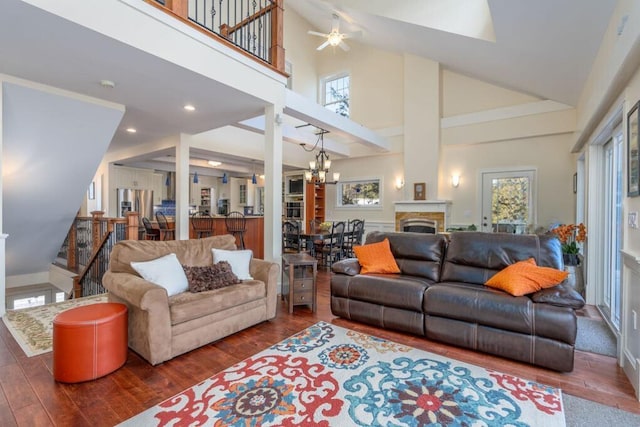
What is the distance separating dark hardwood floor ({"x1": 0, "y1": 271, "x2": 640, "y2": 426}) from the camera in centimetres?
186

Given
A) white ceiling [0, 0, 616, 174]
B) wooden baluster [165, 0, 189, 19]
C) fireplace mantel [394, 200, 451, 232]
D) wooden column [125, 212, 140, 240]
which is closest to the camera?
white ceiling [0, 0, 616, 174]

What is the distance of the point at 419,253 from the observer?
143 inches

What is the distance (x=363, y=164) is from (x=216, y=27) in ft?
15.9

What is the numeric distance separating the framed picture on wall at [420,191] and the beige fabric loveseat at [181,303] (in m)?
4.89

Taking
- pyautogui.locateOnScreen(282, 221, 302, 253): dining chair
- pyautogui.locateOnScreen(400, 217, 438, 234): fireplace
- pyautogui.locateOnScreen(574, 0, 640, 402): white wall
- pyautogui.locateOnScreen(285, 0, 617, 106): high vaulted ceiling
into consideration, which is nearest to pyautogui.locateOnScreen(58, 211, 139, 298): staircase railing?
pyautogui.locateOnScreen(282, 221, 302, 253): dining chair

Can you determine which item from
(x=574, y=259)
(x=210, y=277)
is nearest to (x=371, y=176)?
(x=574, y=259)

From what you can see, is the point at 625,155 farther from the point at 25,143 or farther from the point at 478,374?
the point at 25,143

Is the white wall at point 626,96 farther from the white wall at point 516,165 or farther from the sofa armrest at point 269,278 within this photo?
the white wall at point 516,165

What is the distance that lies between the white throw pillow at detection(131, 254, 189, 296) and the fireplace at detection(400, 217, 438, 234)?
564cm

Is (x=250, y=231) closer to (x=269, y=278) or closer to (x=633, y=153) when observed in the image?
(x=269, y=278)

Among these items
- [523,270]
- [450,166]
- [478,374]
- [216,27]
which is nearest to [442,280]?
[523,270]

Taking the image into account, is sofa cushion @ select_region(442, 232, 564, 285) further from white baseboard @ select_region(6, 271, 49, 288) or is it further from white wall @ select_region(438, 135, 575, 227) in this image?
white baseboard @ select_region(6, 271, 49, 288)

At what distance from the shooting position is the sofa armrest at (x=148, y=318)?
235cm

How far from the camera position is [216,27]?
21.4ft
